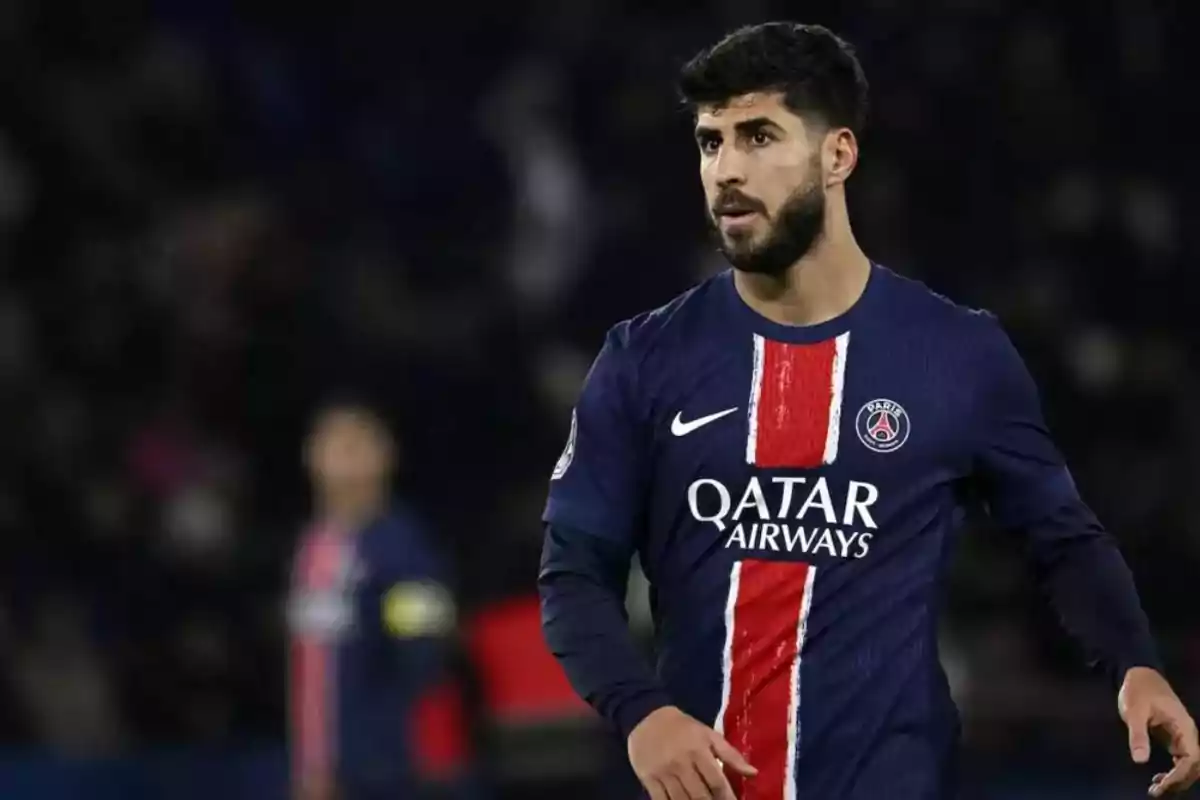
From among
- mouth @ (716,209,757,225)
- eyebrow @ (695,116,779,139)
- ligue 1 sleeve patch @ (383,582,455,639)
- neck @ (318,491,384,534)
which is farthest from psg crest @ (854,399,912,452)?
neck @ (318,491,384,534)

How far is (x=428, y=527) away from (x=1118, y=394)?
9.77 ft

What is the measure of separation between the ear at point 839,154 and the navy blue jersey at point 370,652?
14.1 ft

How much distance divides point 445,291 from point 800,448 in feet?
24.3

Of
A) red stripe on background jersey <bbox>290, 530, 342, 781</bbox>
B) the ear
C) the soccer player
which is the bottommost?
red stripe on background jersey <bbox>290, 530, 342, 781</bbox>

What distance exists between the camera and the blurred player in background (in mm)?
7695

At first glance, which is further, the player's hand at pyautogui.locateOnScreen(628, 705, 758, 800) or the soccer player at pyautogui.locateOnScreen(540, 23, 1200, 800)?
the soccer player at pyautogui.locateOnScreen(540, 23, 1200, 800)

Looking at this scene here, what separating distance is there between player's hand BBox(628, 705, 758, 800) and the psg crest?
579mm

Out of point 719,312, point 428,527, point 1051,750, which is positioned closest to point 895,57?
point 428,527

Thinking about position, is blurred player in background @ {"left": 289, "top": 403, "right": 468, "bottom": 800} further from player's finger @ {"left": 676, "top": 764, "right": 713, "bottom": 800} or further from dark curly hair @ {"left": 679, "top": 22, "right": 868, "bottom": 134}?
player's finger @ {"left": 676, "top": 764, "right": 713, "bottom": 800}

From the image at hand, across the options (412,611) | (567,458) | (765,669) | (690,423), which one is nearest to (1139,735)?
(765,669)

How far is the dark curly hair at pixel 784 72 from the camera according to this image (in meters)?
3.50

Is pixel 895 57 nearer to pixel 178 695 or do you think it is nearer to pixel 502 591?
pixel 502 591

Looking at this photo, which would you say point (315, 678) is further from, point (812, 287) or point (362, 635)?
point (812, 287)

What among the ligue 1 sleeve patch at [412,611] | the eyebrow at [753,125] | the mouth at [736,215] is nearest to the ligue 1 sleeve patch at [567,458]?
the mouth at [736,215]
